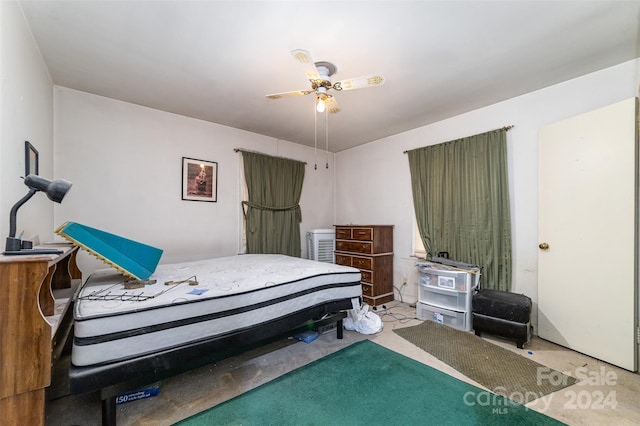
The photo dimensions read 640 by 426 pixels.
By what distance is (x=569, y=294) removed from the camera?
2537mm

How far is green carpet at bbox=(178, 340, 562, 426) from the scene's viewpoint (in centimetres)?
166

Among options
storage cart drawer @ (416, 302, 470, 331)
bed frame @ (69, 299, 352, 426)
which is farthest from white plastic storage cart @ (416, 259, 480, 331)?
bed frame @ (69, 299, 352, 426)

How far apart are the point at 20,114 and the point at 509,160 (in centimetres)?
439

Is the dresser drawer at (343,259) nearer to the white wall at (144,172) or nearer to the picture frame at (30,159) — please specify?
the white wall at (144,172)

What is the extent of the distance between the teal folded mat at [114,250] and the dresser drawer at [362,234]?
259 cm

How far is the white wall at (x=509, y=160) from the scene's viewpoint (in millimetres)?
2570

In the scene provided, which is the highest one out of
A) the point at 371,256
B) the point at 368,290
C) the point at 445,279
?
the point at 371,256

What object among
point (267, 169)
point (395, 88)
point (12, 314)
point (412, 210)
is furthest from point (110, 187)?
point (412, 210)

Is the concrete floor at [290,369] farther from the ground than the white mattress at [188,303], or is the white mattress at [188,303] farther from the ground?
the white mattress at [188,303]

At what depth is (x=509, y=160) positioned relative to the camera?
10.1 feet

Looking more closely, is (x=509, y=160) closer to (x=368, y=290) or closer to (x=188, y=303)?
(x=368, y=290)

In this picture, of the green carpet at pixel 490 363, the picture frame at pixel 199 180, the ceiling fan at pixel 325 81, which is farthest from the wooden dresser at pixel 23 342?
the green carpet at pixel 490 363

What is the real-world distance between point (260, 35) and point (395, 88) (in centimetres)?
146
